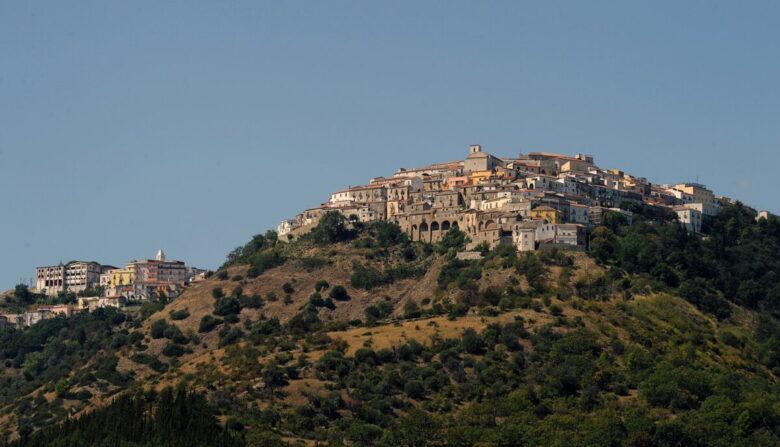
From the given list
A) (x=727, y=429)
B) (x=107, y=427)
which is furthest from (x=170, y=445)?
(x=727, y=429)

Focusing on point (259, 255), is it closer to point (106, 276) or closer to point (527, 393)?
point (106, 276)

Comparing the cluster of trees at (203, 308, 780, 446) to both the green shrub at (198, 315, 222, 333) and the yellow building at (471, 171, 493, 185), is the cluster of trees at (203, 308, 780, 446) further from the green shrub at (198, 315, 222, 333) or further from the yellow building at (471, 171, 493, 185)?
the yellow building at (471, 171, 493, 185)

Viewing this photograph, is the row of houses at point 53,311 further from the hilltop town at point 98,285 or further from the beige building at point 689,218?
the beige building at point 689,218

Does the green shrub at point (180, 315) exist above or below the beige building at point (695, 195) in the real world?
below

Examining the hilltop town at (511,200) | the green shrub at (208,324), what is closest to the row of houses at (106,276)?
the hilltop town at (511,200)

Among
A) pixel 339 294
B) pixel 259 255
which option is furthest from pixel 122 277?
pixel 339 294
